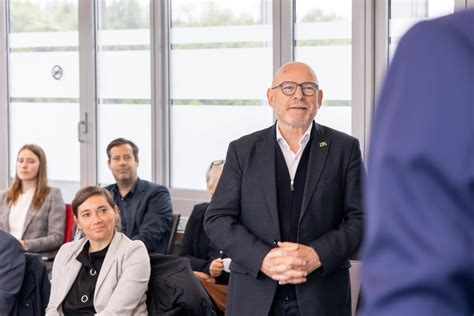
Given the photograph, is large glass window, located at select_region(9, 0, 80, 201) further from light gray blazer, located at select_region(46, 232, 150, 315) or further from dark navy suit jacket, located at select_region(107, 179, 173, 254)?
light gray blazer, located at select_region(46, 232, 150, 315)

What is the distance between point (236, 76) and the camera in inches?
248

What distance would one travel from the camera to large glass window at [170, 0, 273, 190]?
618cm

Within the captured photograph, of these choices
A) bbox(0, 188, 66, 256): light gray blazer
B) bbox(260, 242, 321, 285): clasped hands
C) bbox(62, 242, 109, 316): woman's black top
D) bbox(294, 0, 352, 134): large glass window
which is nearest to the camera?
bbox(260, 242, 321, 285): clasped hands

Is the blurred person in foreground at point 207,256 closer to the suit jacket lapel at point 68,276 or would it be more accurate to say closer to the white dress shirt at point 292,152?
the suit jacket lapel at point 68,276

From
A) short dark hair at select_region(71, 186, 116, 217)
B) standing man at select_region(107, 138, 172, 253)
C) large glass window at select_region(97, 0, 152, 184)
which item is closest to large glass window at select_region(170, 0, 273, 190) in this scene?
large glass window at select_region(97, 0, 152, 184)

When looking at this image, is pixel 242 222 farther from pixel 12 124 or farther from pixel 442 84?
pixel 12 124

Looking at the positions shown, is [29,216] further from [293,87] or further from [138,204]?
[293,87]

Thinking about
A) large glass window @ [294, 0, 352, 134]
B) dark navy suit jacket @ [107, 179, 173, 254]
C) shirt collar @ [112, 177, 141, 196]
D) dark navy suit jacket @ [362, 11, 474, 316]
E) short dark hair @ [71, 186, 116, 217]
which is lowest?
dark navy suit jacket @ [107, 179, 173, 254]

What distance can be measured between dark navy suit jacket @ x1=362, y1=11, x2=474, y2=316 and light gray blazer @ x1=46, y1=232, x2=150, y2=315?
3.90 metres

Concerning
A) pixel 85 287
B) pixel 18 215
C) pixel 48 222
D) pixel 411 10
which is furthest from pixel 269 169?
pixel 18 215

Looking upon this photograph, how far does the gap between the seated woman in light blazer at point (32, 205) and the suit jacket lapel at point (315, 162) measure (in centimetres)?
309

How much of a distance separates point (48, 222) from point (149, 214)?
34.3 inches

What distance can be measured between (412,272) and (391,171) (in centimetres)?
5

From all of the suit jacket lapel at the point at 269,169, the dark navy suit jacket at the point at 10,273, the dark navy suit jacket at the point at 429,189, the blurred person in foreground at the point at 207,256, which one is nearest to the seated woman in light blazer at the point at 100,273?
the dark navy suit jacket at the point at 10,273
